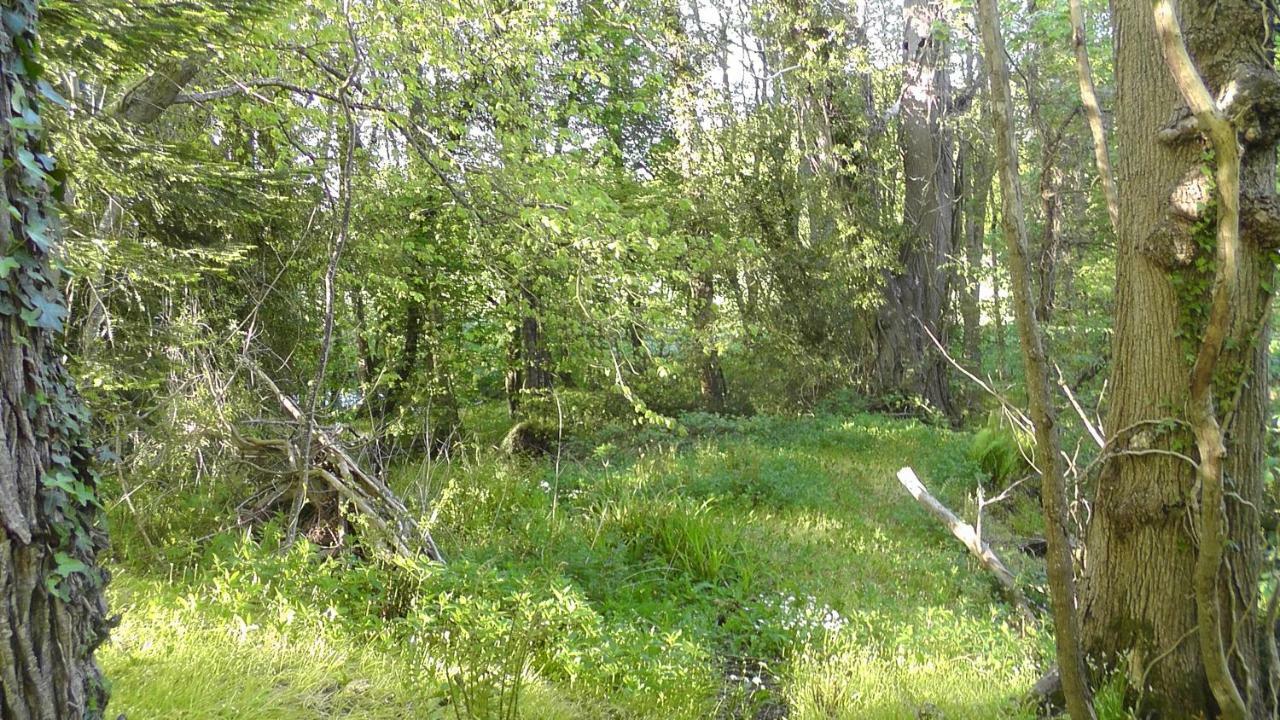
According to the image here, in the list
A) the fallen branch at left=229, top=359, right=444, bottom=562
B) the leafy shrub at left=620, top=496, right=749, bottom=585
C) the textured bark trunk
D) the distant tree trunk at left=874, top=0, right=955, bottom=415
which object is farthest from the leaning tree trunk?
the textured bark trunk

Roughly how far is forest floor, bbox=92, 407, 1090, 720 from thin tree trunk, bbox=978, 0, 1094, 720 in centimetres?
67

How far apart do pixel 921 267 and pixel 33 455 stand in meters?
11.3

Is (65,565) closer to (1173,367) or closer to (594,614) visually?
(594,614)

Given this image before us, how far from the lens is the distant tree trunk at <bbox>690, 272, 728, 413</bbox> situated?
1008cm

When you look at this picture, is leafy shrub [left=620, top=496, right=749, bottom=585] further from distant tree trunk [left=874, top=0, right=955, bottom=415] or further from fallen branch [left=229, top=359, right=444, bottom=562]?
distant tree trunk [left=874, top=0, right=955, bottom=415]

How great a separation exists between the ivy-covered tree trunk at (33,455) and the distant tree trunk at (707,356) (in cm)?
776

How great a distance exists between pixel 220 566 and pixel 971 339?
37.0 ft

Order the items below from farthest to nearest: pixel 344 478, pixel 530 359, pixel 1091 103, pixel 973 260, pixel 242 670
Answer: pixel 973 260 → pixel 530 359 → pixel 344 478 → pixel 242 670 → pixel 1091 103

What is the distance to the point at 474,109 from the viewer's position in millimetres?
7906

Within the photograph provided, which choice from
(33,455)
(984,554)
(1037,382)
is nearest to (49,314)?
(33,455)

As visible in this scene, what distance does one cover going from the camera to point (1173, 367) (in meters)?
3.05

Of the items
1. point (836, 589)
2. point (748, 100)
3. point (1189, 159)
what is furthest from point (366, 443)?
point (748, 100)

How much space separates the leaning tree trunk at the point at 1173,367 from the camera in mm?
2879

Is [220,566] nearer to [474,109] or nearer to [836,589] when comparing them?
[836,589]
